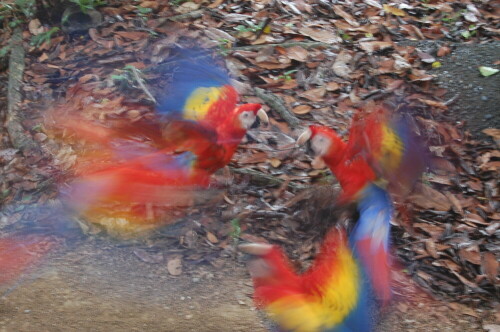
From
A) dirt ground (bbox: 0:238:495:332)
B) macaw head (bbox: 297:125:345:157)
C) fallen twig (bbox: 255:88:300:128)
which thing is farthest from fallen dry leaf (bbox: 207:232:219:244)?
fallen twig (bbox: 255:88:300:128)

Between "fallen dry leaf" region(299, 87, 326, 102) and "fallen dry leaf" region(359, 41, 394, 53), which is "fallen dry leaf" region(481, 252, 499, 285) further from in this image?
"fallen dry leaf" region(359, 41, 394, 53)

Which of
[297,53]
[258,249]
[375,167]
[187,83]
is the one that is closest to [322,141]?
[375,167]

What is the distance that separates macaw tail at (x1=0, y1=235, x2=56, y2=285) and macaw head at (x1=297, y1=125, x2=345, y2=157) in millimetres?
1333

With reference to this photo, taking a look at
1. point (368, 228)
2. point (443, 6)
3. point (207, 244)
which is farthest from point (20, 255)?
point (443, 6)

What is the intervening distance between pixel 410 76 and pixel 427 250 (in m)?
1.33

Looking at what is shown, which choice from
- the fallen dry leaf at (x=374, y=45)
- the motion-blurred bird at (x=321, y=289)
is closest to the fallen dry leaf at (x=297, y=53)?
the fallen dry leaf at (x=374, y=45)

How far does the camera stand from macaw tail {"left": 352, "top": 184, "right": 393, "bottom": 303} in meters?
2.20

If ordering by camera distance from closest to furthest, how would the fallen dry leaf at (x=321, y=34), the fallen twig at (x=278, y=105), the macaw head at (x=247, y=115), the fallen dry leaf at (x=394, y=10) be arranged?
the macaw head at (x=247, y=115) → the fallen twig at (x=278, y=105) → the fallen dry leaf at (x=321, y=34) → the fallen dry leaf at (x=394, y=10)

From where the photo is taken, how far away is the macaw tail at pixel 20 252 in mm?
2511

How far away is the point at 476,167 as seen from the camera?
3.10 meters

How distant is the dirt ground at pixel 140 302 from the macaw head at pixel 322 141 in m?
0.66

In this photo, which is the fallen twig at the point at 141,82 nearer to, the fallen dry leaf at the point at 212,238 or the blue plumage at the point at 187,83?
the blue plumage at the point at 187,83

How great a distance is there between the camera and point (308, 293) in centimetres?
200

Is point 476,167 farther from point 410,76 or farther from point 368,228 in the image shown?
point 368,228
